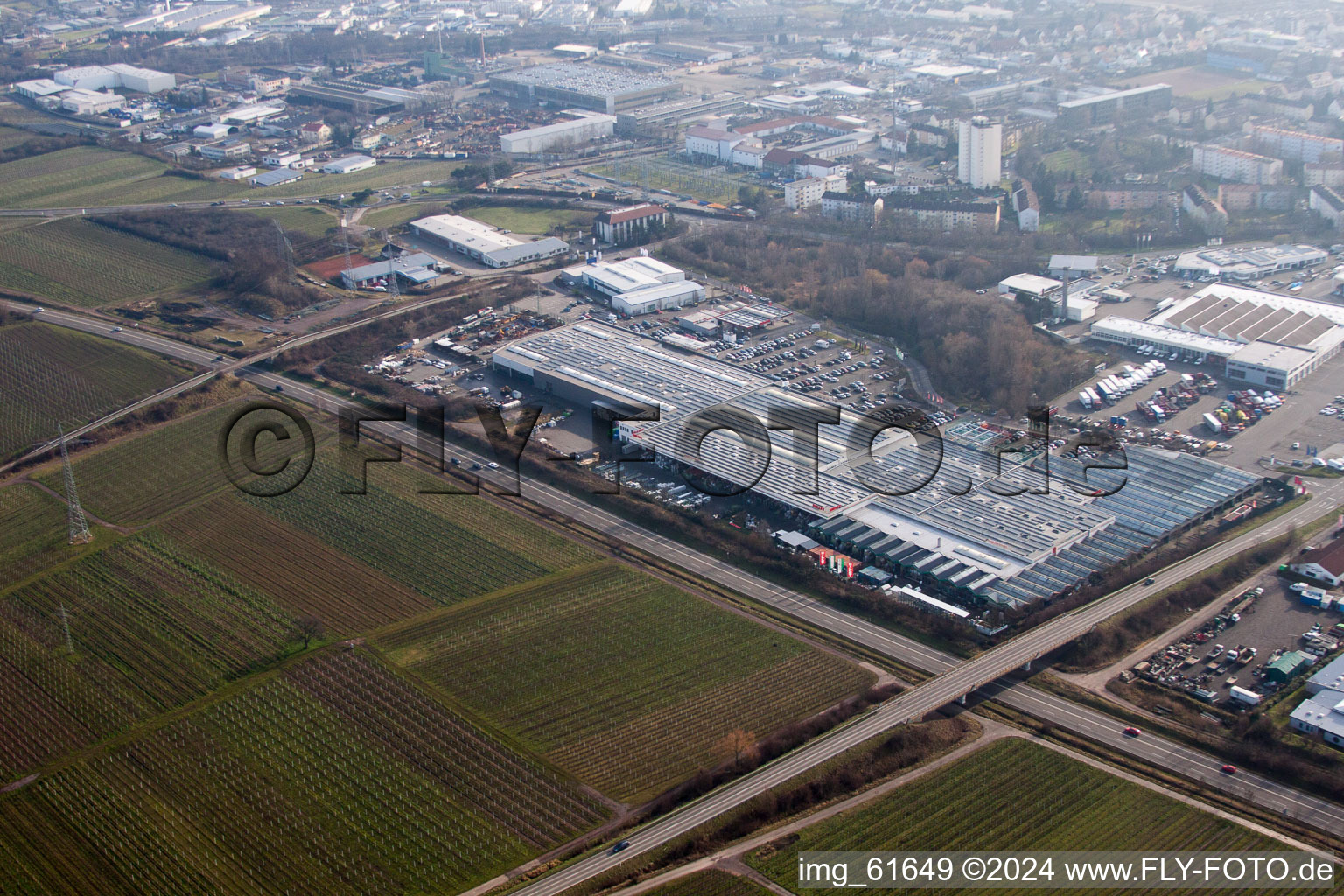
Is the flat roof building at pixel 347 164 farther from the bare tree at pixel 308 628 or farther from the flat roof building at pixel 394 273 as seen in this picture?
the bare tree at pixel 308 628

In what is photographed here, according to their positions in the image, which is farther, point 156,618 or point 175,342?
point 175,342

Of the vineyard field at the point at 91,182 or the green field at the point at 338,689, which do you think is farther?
the vineyard field at the point at 91,182

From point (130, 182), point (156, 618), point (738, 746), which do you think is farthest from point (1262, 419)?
point (130, 182)

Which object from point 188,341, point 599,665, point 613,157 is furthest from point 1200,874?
Result: point 613,157

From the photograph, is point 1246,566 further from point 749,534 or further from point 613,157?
point 613,157

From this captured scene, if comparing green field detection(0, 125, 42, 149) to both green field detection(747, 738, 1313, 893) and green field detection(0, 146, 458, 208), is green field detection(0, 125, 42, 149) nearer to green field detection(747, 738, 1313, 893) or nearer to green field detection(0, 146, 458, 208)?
green field detection(0, 146, 458, 208)

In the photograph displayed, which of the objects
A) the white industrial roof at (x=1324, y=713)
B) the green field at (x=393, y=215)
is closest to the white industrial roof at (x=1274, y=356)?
the white industrial roof at (x=1324, y=713)

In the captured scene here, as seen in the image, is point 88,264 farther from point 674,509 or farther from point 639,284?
point 674,509
